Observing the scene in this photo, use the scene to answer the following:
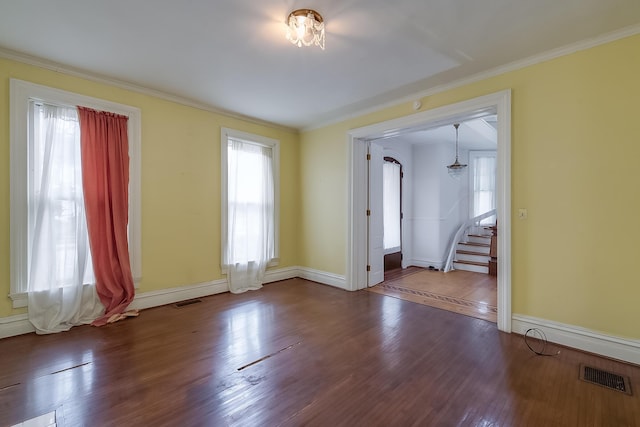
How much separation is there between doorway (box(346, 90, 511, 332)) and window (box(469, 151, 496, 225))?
4.58m

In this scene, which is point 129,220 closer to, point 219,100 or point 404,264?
point 219,100

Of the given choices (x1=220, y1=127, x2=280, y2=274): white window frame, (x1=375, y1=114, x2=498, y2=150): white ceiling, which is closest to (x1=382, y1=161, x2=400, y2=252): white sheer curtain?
(x1=375, y1=114, x2=498, y2=150): white ceiling

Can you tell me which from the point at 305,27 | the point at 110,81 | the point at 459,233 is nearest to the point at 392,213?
the point at 459,233

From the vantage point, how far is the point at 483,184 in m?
7.88

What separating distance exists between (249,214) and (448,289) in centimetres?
354

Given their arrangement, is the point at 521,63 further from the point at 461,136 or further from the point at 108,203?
the point at 108,203

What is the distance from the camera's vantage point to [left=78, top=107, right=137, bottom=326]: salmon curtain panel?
3.23 m

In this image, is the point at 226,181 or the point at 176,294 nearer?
the point at 176,294

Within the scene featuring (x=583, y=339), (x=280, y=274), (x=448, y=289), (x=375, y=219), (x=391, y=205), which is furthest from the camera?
(x=391, y=205)

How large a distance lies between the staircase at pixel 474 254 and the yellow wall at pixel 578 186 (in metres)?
3.40

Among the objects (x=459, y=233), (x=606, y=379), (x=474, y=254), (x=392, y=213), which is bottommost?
(x=606, y=379)

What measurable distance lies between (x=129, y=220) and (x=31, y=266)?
0.98m

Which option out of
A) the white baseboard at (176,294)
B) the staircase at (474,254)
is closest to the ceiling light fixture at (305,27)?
the white baseboard at (176,294)

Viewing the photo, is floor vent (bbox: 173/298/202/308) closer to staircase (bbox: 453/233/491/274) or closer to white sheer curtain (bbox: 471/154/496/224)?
staircase (bbox: 453/233/491/274)
